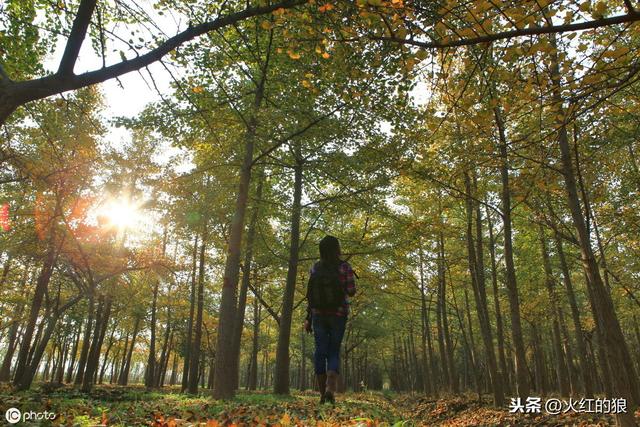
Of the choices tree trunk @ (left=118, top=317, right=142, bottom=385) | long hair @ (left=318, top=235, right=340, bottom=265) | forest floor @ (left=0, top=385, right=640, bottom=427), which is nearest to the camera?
forest floor @ (left=0, top=385, right=640, bottom=427)

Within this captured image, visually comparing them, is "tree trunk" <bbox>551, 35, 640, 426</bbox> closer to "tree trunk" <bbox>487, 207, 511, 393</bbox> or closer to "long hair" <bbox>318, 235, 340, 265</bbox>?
"long hair" <bbox>318, 235, 340, 265</bbox>

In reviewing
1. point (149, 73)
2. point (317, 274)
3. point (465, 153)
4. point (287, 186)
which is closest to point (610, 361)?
point (465, 153)

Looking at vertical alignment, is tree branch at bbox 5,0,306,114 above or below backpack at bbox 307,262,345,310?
above

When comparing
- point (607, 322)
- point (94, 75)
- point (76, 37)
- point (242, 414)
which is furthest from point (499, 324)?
point (76, 37)

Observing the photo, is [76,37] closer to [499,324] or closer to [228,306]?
[228,306]

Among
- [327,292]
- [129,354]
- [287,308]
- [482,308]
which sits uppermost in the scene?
[287,308]

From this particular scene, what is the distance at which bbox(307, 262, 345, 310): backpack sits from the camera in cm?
525

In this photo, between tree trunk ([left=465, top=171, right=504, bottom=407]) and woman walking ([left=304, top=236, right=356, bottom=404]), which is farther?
tree trunk ([left=465, top=171, right=504, bottom=407])

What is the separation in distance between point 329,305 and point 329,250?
0.72 metres

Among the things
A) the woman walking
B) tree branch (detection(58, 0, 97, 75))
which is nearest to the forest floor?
the woman walking

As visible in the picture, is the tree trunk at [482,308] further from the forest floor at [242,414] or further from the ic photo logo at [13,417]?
the ic photo logo at [13,417]

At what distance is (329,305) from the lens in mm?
5262

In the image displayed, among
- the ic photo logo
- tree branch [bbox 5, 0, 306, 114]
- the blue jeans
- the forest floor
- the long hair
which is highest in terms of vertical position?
tree branch [bbox 5, 0, 306, 114]

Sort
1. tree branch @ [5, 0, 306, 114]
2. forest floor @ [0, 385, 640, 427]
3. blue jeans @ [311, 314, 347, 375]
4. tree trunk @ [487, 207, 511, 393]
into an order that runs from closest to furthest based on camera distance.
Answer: forest floor @ [0, 385, 640, 427]
tree branch @ [5, 0, 306, 114]
blue jeans @ [311, 314, 347, 375]
tree trunk @ [487, 207, 511, 393]
